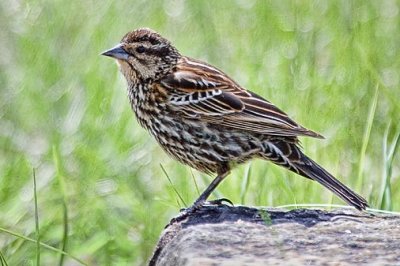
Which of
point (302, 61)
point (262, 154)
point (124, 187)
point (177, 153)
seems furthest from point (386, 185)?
point (302, 61)

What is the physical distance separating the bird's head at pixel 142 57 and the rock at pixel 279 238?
1.40 m

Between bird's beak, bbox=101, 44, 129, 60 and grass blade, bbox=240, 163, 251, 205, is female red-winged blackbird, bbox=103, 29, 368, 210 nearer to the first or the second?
bird's beak, bbox=101, 44, 129, 60

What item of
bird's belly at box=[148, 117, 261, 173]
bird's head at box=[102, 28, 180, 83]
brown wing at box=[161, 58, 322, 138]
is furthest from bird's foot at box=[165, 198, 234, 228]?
bird's head at box=[102, 28, 180, 83]

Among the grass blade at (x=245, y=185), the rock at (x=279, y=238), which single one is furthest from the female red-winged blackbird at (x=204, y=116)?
the rock at (x=279, y=238)

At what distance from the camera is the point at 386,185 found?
6137 mm

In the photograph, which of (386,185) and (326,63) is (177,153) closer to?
→ (386,185)

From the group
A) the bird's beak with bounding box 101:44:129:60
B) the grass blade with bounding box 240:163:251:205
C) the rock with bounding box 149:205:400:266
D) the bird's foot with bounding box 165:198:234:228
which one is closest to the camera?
the rock with bounding box 149:205:400:266

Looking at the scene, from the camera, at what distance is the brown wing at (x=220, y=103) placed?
6.20 metres

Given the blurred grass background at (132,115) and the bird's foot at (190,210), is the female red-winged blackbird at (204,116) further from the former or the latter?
the blurred grass background at (132,115)

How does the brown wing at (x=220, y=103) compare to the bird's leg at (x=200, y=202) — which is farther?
the brown wing at (x=220, y=103)

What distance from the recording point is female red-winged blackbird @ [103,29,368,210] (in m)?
6.16

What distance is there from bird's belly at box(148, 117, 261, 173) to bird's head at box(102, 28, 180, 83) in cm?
42

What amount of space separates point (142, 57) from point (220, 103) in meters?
0.52

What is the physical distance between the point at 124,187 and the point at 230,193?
706mm
